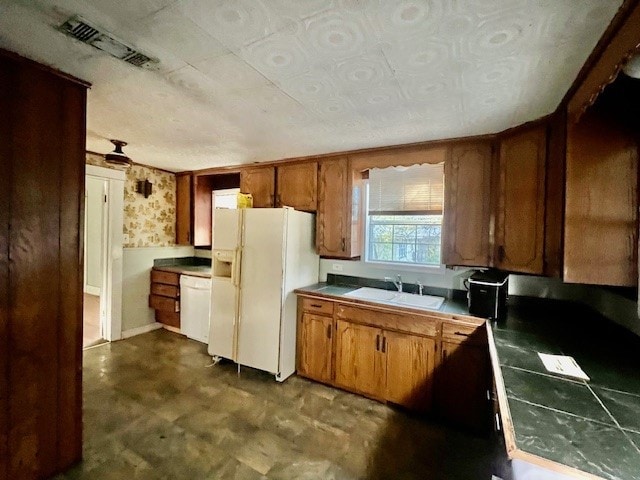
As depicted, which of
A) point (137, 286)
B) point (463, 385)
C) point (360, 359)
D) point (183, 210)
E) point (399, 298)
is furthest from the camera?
point (183, 210)

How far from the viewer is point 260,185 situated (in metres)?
3.57

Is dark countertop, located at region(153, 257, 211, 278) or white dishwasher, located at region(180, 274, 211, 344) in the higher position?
dark countertop, located at region(153, 257, 211, 278)

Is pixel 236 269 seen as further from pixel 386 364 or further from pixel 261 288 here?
pixel 386 364

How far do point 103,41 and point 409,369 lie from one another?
114 inches

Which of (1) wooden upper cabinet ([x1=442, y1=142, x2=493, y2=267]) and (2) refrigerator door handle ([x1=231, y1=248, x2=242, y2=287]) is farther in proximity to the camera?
(2) refrigerator door handle ([x1=231, y1=248, x2=242, y2=287])

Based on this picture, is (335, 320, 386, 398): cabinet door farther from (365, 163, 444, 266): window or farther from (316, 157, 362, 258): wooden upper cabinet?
(365, 163, 444, 266): window

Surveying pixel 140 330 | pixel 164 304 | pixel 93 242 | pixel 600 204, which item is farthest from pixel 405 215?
pixel 93 242

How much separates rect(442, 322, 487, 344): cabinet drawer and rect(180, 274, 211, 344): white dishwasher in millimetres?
2780

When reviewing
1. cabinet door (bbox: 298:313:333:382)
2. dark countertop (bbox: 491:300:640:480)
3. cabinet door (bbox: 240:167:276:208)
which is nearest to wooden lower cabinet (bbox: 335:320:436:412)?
cabinet door (bbox: 298:313:333:382)

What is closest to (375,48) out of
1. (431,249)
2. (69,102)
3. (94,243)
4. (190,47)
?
(190,47)

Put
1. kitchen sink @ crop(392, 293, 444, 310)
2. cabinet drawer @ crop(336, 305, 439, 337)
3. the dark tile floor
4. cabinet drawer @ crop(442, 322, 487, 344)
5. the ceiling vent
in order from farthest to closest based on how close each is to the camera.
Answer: kitchen sink @ crop(392, 293, 444, 310), cabinet drawer @ crop(336, 305, 439, 337), cabinet drawer @ crop(442, 322, 487, 344), the dark tile floor, the ceiling vent

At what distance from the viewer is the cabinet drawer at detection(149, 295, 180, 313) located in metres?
3.92

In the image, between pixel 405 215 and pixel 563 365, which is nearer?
pixel 563 365

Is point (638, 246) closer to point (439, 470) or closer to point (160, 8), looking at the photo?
point (439, 470)
